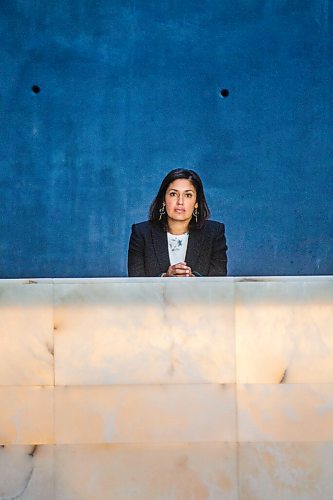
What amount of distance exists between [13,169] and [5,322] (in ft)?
7.02

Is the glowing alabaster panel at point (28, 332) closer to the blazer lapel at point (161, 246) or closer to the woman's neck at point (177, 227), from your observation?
the blazer lapel at point (161, 246)

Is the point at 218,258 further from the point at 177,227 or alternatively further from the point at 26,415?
the point at 26,415

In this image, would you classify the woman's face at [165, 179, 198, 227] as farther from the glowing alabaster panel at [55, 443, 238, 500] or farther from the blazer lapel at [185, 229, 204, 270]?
the glowing alabaster panel at [55, 443, 238, 500]

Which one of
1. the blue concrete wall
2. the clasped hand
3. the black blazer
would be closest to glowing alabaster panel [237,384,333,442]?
the clasped hand

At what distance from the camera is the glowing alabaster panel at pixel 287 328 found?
Result: 98.5 inches

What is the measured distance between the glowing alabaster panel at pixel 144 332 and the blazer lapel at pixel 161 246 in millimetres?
724

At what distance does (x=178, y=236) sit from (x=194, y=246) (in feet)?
0.28

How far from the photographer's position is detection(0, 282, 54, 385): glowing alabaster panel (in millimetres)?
2496

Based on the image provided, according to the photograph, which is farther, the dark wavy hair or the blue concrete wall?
the blue concrete wall

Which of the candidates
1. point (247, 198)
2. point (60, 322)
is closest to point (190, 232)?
point (60, 322)

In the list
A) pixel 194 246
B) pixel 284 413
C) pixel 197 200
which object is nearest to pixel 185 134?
pixel 197 200

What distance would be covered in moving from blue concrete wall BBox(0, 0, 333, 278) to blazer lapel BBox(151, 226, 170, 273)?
1.21 metres

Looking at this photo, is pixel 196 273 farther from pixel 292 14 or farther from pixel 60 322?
pixel 292 14

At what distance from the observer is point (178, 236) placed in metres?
3.31
